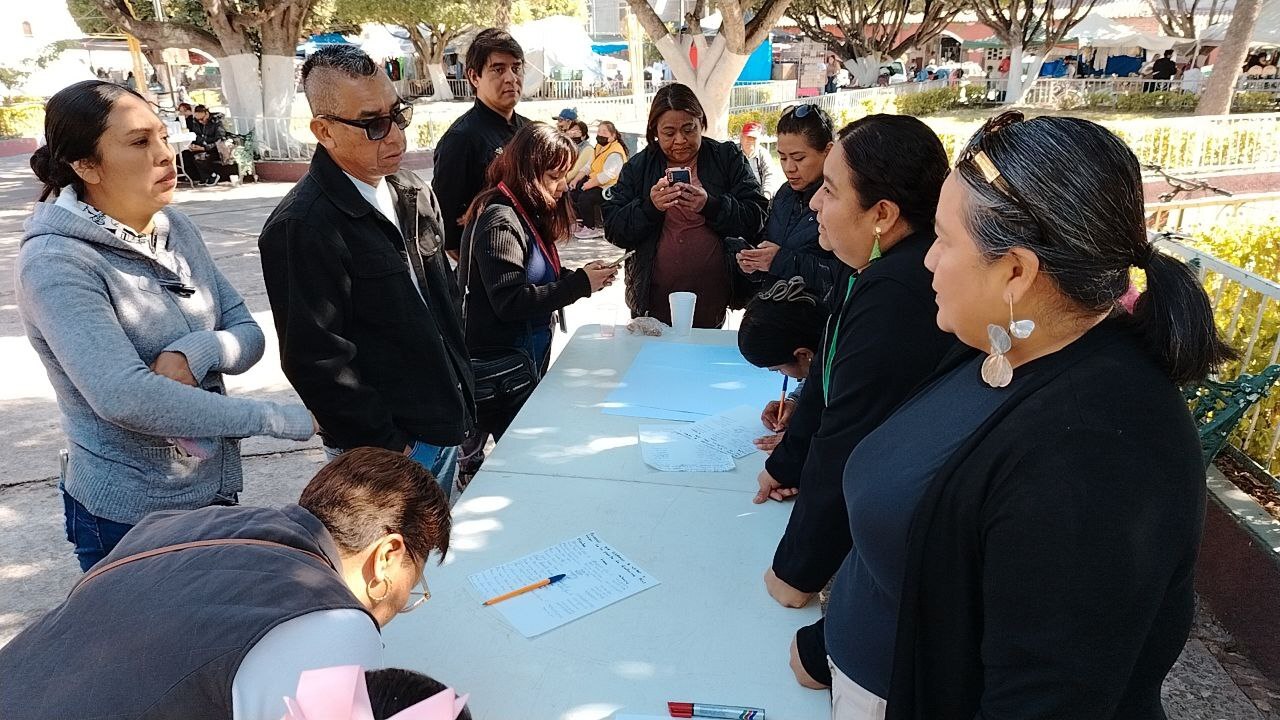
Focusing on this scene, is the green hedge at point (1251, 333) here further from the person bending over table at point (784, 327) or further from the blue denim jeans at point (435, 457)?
the blue denim jeans at point (435, 457)

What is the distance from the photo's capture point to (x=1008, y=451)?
3.19ft

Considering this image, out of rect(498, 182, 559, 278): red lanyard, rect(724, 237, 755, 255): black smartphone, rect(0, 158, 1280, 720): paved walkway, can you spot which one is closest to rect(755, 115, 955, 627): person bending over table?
rect(498, 182, 559, 278): red lanyard

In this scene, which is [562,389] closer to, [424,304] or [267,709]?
[424,304]

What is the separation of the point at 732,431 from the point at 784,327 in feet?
1.43

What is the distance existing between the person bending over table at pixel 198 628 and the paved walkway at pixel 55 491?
2309 millimetres

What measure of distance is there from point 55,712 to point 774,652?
Result: 113cm

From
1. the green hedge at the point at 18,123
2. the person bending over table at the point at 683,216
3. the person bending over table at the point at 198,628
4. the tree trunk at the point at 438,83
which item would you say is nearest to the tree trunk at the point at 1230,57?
the person bending over table at the point at 683,216

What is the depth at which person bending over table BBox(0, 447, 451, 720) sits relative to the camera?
94cm

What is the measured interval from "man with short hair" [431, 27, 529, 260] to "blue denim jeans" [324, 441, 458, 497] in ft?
4.04

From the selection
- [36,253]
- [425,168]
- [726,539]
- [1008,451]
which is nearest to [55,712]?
[36,253]

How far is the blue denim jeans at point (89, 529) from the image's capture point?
1.81 m

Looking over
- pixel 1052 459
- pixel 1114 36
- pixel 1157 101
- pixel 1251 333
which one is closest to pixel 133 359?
pixel 1052 459

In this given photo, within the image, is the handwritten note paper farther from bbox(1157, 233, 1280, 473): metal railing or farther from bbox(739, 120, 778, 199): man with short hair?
bbox(739, 120, 778, 199): man with short hair

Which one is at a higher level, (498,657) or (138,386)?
(138,386)
